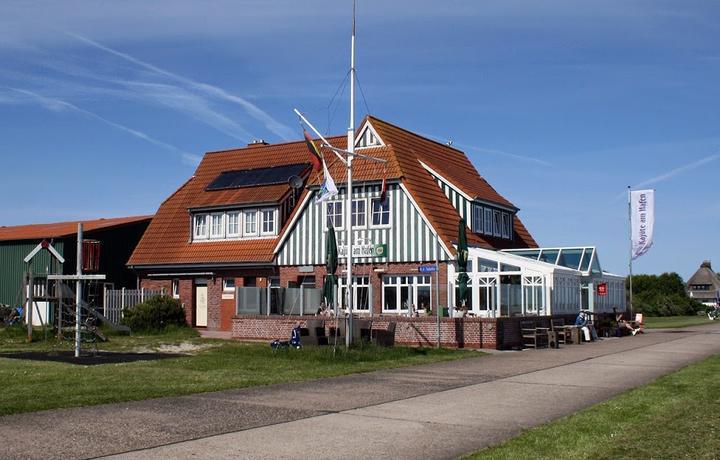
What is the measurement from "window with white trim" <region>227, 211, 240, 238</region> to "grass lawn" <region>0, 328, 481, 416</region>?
1148 centimetres

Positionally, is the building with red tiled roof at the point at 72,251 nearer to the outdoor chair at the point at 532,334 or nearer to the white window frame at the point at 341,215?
the white window frame at the point at 341,215

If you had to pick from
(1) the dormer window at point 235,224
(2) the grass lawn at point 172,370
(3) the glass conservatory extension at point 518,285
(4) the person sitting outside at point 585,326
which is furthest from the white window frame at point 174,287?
(4) the person sitting outside at point 585,326

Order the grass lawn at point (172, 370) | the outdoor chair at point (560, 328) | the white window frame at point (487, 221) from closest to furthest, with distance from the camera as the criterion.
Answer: the grass lawn at point (172, 370)
the outdoor chair at point (560, 328)
the white window frame at point (487, 221)

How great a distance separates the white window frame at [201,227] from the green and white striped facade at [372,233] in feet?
16.9

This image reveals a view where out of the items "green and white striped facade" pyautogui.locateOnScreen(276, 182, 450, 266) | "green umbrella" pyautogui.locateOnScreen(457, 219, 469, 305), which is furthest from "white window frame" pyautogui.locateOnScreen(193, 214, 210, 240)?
"green umbrella" pyautogui.locateOnScreen(457, 219, 469, 305)

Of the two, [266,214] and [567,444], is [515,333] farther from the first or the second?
[567,444]

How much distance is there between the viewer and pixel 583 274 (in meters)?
33.9

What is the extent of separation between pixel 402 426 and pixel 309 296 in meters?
21.2

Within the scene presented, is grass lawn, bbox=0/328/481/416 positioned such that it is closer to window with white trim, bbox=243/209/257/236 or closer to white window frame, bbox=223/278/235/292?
white window frame, bbox=223/278/235/292

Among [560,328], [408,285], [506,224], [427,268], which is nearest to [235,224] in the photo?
[408,285]

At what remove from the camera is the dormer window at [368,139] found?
114ft

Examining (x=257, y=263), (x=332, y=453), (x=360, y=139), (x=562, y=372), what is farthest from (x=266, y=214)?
(x=332, y=453)

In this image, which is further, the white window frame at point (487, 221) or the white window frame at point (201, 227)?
the white window frame at point (201, 227)

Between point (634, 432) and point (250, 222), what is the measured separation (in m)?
28.9
